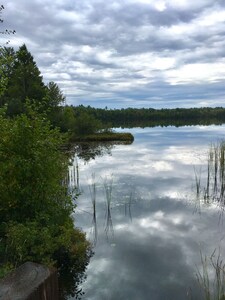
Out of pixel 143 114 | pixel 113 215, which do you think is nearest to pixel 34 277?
pixel 113 215

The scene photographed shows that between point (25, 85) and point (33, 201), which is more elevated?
point (25, 85)

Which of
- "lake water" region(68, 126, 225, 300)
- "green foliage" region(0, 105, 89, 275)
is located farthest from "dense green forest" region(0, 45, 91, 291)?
"lake water" region(68, 126, 225, 300)

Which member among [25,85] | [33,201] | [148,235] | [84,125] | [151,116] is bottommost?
[148,235]

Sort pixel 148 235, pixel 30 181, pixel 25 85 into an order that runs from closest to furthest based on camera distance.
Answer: pixel 30 181
pixel 148 235
pixel 25 85

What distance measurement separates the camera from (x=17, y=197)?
35.7ft

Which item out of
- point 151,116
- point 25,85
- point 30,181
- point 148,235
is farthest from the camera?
point 151,116

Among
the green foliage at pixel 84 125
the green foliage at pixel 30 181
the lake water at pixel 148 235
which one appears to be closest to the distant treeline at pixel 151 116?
the green foliage at pixel 84 125

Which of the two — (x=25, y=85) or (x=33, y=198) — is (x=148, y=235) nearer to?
(x=33, y=198)

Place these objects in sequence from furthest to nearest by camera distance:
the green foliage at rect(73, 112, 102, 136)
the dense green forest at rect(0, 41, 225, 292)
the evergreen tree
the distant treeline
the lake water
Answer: the distant treeline, the green foliage at rect(73, 112, 102, 136), the evergreen tree, the lake water, the dense green forest at rect(0, 41, 225, 292)

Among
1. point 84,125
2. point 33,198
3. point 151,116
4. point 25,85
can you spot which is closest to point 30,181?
point 33,198

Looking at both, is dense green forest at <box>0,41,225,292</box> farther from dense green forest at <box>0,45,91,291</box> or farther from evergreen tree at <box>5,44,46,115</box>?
evergreen tree at <box>5,44,46,115</box>

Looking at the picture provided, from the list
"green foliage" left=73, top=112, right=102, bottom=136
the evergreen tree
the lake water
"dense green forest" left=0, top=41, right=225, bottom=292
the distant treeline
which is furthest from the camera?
the distant treeline

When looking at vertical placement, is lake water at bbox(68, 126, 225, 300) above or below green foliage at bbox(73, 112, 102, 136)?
below

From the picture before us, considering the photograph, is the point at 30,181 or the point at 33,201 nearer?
the point at 33,201
